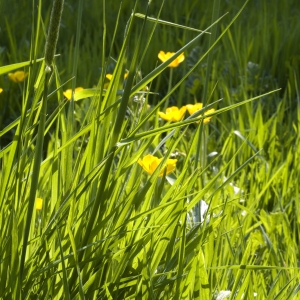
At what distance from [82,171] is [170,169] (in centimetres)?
21

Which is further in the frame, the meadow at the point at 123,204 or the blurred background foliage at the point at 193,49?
the blurred background foliage at the point at 193,49

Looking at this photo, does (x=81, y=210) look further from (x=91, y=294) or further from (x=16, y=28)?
(x=16, y=28)

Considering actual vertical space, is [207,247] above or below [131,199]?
below

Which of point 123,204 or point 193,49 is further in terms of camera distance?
point 193,49

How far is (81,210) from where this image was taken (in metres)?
1.11

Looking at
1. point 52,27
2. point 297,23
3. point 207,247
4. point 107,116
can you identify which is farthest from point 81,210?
point 297,23

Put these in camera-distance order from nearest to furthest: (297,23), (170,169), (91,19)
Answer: (170,169) < (297,23) < (91,19)

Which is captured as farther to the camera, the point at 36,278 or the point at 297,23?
the point at 297,23

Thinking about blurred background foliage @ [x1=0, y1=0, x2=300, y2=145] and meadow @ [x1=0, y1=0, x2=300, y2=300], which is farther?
blurred background foliage @ [x1=0, y1=0, x2=300, y2=145]

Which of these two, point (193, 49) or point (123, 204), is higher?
point (123, 204)

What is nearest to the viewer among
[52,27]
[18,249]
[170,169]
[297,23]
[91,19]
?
[52,27]

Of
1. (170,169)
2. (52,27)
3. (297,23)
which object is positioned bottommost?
(297,23)

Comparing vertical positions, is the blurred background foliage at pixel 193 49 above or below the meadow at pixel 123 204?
below

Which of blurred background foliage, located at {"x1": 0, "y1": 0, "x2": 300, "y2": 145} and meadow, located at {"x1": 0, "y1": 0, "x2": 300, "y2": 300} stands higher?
meadow, located at {"x1": 0, "y1": 0, "x2": 300, "y2": 300}
